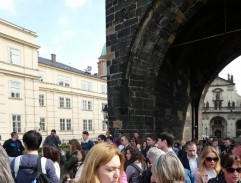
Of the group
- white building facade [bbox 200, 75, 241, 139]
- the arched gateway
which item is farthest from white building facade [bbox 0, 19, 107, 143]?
white building facade [bbox 200, 75, 241, 139]

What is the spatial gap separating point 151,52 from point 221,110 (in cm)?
5527

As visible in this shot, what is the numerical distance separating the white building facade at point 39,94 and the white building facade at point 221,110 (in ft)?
90.1

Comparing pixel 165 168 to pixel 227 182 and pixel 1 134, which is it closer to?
pixel 227 182

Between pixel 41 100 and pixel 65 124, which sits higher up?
pixel 41 100

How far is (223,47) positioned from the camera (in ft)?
44.5

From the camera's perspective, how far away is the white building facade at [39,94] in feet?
81.4

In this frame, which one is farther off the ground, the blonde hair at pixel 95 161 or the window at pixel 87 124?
the blonde hair at pixel 95 161

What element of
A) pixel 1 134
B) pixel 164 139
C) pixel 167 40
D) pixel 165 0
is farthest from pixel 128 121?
pixel 1 134

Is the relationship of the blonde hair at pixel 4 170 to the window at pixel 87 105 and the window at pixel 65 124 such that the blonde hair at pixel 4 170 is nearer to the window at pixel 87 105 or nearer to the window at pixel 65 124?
the window at pixel 65 124

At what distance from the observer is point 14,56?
25.9 metres

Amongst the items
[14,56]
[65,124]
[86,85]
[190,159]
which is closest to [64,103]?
[65,124]

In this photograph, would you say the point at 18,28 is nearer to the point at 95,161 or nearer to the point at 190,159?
the point at 190,159

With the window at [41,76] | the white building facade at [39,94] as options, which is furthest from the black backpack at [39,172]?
the window at [41,76]

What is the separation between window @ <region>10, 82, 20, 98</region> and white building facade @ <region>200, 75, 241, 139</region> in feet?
139
